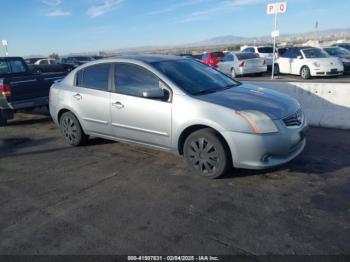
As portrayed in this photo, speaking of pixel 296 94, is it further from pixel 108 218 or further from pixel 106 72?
pixel 108 218

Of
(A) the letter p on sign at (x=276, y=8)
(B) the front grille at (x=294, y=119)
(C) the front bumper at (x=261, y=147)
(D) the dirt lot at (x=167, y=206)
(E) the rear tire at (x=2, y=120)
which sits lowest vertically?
(D) the dirt lot at (x=167, y=206)

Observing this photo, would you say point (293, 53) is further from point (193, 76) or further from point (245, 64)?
point (193, 76)

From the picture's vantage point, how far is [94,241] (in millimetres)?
3354

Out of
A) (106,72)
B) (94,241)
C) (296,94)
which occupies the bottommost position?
(94,241)

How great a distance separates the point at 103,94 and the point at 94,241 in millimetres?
2930

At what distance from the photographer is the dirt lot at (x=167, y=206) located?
10.7ft

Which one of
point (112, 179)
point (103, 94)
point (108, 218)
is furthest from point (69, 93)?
point (108, 218)

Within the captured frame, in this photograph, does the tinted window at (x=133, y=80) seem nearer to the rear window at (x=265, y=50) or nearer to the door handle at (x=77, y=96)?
the door handle at (x=77, y=96)

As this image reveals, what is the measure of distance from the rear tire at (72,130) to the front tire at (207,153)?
2.47 meters

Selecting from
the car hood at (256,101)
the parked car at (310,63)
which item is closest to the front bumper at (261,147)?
the car hood at (256,101)

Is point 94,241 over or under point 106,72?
under

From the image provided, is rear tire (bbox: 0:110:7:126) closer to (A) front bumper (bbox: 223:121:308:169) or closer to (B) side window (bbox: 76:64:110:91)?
(B) side window (bbox: 76:64:110:91)

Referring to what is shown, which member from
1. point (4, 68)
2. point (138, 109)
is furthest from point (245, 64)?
point (138, 109)

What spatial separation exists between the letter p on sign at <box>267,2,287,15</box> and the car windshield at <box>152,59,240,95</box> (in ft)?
34.4
